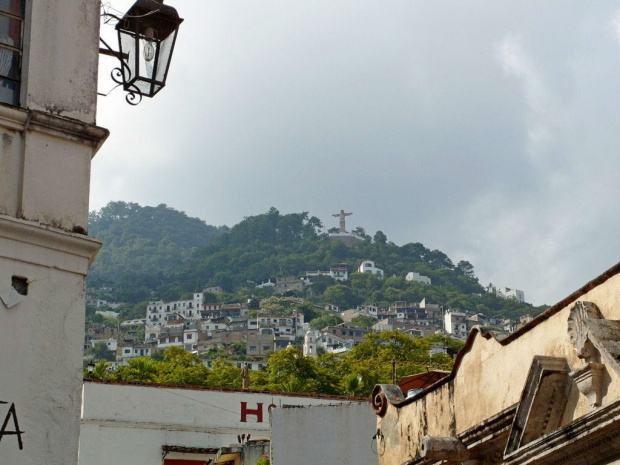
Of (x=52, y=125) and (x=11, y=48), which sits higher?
(x=11, y=48)

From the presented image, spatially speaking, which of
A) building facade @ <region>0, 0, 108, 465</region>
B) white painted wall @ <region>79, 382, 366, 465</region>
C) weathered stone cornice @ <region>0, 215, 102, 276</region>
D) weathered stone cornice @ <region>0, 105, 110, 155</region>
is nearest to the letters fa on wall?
building facade @ <region>0, 0, 108, 465</region>

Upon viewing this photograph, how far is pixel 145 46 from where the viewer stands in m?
8.57

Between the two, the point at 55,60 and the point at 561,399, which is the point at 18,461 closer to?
the point at 55,60

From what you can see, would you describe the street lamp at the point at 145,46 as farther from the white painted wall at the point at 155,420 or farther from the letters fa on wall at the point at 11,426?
the white painted wall at the point at 155,420

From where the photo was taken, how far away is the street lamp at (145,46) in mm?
8492

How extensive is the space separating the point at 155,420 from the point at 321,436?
6542 mm

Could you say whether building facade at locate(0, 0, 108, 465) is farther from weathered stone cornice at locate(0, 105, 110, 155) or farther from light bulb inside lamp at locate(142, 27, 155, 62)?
light bulb inside lamp at locate(142, 27, 155, 62)

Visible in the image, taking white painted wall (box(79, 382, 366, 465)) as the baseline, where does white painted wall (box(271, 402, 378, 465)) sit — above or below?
below

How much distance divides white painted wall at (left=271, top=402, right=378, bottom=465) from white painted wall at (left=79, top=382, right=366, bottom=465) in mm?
5835

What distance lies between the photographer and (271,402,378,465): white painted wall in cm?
2317

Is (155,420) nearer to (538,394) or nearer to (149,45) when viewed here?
(538,394)

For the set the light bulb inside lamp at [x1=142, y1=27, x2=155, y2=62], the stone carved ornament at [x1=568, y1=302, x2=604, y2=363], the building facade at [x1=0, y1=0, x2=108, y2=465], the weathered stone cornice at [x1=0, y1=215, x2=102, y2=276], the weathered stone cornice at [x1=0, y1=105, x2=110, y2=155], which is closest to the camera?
the building facade at [x1=0, y1=0, x2=108, y2=465]

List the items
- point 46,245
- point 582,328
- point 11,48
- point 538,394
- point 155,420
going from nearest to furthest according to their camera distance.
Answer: point 46,245
point 11,48
point 582,328
point 538,394
point 155,420

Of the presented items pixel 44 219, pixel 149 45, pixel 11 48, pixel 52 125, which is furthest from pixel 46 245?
pixel 149 45
